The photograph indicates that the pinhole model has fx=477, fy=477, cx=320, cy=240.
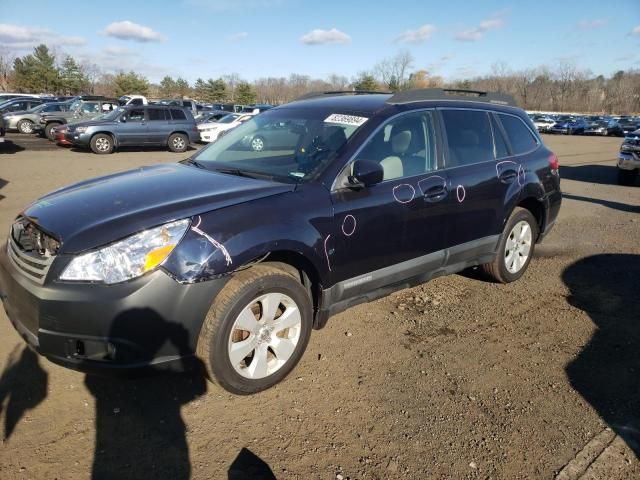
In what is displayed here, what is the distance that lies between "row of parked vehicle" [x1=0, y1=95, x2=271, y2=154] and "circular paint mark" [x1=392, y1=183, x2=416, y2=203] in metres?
12.1

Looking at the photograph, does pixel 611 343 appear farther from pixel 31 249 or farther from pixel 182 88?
pixel 182 88

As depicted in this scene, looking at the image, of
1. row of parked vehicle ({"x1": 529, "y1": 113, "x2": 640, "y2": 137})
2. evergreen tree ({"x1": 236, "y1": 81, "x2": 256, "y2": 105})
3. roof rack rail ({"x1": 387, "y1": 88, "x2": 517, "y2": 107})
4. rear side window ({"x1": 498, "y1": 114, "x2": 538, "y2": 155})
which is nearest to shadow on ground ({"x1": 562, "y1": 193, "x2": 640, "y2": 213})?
rear side window ({"x1": 498, "y1": 114, "x2": 538, "y2": 155})

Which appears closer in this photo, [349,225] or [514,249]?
[349,225]

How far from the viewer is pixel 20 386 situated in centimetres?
297

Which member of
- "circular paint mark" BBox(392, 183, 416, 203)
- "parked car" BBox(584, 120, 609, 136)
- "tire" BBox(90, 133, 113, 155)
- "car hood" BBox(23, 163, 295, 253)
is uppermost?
"car hood" BBox(23, 163, 295, 253)

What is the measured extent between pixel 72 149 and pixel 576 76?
337 ft

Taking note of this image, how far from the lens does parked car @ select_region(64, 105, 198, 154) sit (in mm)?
17000

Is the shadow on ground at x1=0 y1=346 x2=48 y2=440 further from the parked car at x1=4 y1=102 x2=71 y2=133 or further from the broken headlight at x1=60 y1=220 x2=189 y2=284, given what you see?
the parked car at x1=4 y1=102 x2=71 y2=133

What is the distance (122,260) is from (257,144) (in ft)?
5.96

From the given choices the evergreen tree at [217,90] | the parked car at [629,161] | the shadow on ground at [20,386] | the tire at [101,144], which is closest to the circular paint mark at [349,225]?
A: the shadow on ground at [20,386]

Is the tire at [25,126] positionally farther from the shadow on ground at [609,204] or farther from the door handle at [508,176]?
the door handle at [508,176]

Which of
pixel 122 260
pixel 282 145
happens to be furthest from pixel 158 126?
pixel 122 260

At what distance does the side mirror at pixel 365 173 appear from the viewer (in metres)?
3.18

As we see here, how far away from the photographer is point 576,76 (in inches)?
3762
